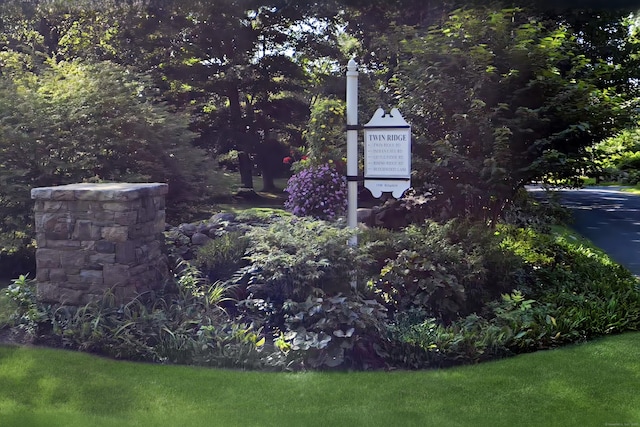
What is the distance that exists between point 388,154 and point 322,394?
8.02 ft

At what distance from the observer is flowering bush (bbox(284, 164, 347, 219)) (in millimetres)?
7051

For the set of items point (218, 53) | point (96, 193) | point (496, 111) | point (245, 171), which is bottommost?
point (245, 171)

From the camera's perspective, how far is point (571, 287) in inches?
225

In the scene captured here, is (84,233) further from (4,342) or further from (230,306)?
(230,306)

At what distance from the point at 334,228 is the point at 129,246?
5.66ft

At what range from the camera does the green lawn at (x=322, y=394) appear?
323 centimetres

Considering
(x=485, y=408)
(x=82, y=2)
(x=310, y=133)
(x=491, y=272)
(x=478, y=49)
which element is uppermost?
(x=82, y=2)

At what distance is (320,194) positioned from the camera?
7.07 meters

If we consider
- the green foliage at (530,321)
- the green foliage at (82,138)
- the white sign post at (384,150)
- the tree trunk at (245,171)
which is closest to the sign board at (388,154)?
the white sign post at (384,150)

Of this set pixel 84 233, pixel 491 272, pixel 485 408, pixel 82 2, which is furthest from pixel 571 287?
pixel 82 2

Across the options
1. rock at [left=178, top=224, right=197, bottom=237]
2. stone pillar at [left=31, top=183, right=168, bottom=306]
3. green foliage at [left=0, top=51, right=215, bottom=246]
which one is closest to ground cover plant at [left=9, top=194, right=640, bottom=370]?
stone pillar at [left=31, top=183, right=168, bottom=306]

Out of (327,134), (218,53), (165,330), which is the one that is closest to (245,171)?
(218,53)

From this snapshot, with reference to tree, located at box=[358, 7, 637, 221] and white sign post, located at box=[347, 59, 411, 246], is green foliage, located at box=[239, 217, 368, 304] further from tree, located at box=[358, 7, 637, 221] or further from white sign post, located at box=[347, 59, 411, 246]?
tree, located at box=[358, 7, 637, 221]

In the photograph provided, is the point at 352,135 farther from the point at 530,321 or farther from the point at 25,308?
the point at 25,308
